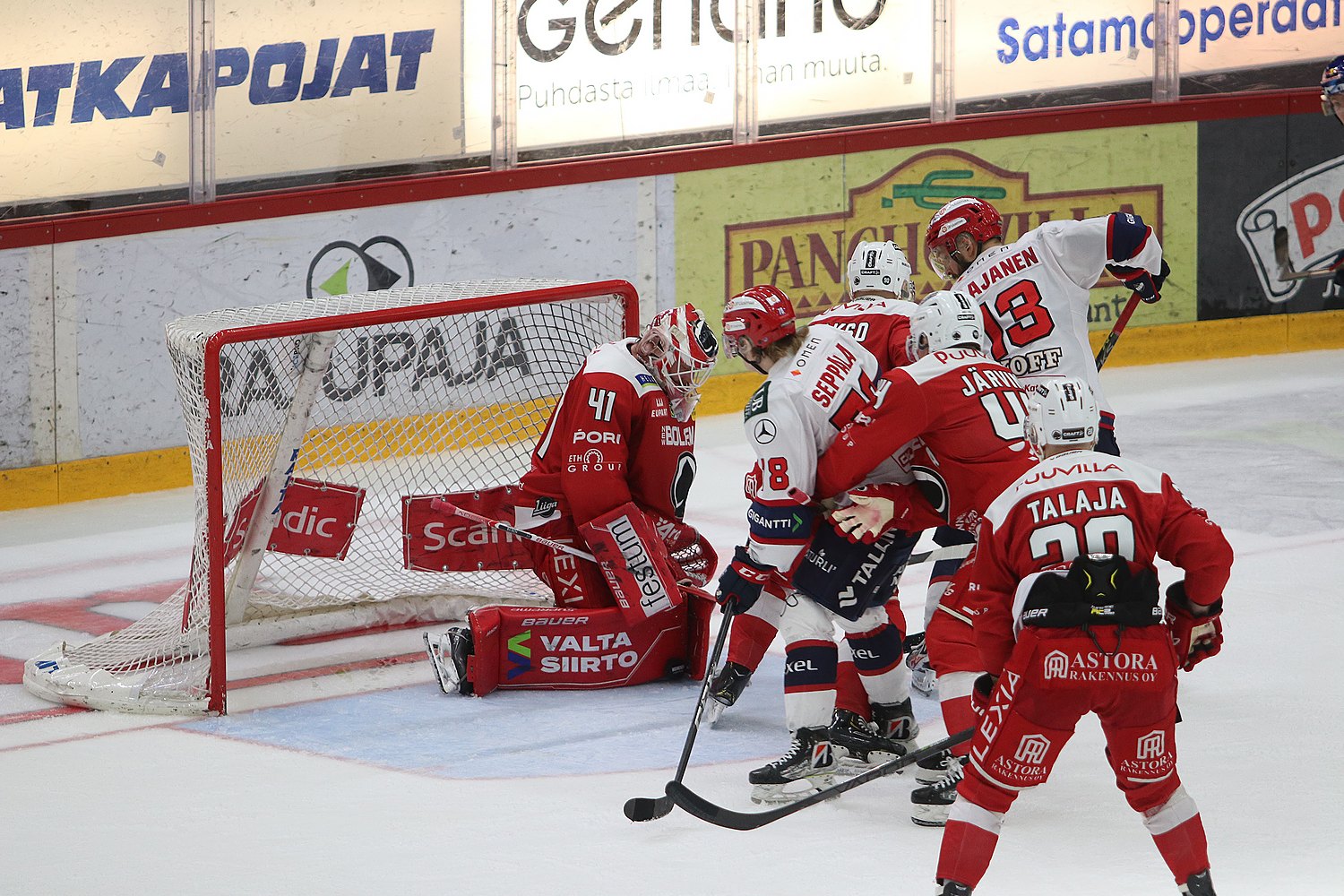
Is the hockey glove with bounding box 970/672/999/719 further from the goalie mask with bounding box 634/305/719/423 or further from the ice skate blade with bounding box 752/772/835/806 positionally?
the goalie mask with bounding box 634/305/719/423

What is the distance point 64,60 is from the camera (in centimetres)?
730

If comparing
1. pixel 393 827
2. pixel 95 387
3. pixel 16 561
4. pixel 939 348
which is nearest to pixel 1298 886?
pixel 939 348

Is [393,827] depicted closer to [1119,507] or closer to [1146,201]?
[1119,507]

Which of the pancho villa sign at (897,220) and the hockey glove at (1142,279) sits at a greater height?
the pancho villa sign at (897,220)

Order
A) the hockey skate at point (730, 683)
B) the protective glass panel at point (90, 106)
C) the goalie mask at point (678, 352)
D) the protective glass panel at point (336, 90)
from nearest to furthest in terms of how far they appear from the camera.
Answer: the hockey skate at point (730, 683) < the goalie mask at point (678, 352) < the protective glass panel at point (90, 106) < the protective glass panel at point (336, 90)

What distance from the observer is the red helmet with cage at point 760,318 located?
429cm

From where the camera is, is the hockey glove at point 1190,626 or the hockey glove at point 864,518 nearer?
the hockey glove at point 1190,626

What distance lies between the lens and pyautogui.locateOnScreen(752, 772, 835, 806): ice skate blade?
4.14 meters

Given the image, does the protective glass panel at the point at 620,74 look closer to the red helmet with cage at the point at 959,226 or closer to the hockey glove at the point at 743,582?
the red helmet with cage at the point at 959,226

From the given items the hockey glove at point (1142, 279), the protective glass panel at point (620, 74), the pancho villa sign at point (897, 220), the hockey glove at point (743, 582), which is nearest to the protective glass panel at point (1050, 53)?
the pancho villa sign at point (897, 220)

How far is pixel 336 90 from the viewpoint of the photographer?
8.05 m

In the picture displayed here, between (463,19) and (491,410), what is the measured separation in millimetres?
3192

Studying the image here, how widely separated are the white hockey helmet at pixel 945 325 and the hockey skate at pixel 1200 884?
4.69ft

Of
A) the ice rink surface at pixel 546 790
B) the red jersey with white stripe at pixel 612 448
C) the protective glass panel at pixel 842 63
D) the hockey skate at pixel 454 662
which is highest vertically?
the protective glass panel at pixel 842 63
